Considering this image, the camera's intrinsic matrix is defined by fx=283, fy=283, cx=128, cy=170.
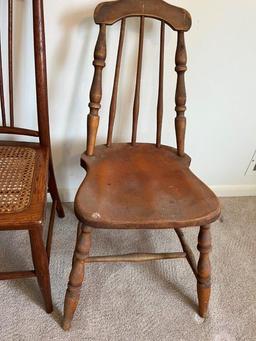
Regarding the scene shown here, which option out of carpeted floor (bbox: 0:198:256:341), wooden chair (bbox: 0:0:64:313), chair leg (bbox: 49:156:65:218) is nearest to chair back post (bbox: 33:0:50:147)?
wooden chair (bbox: 0:0:64:313)

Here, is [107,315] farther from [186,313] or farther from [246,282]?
[246,282]

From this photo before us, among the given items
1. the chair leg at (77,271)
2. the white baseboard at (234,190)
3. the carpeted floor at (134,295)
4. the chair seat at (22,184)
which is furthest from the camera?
the white baseboard at (234,190)

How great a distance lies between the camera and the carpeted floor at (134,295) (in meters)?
0.85

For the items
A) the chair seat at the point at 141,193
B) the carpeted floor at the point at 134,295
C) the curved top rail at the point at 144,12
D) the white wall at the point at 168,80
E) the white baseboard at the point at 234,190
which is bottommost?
the carpeted floor at the point at 134,295

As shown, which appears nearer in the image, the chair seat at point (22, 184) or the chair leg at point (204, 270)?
the chair seat at point (22, 184)

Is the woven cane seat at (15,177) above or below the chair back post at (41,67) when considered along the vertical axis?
below

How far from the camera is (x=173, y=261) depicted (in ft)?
3.47

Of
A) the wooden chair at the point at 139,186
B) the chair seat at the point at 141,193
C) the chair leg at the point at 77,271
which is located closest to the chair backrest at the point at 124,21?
the wooden chair at the point at 139,186

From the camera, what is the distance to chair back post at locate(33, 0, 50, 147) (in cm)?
71

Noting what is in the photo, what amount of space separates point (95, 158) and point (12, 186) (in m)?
0.25

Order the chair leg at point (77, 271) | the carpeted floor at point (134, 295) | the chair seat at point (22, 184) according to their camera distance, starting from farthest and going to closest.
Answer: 1. the carpeted floor at point (134, 295)
2. the chair leg at point (77, 271)
3. the chair seat at point (22, 184)

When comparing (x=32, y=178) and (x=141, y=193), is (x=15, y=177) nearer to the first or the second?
(x=32, y=178)

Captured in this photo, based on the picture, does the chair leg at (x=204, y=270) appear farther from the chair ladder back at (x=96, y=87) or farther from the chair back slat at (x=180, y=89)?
the chair ladder back at (x=96, y=87)

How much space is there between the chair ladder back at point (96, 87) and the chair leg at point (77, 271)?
0.84 ft
